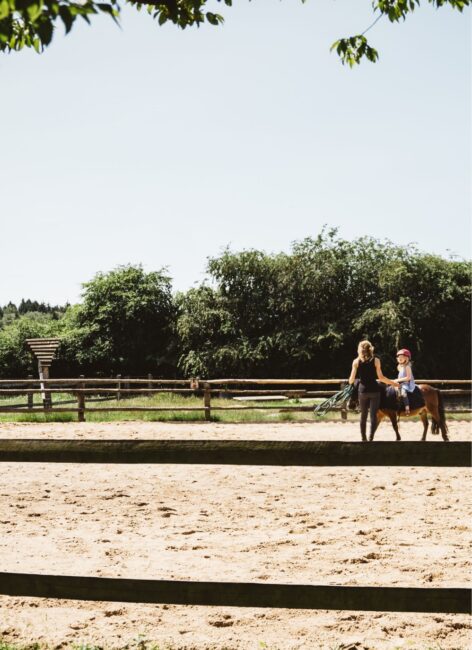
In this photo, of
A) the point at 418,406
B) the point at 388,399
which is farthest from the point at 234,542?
the point at 418,406

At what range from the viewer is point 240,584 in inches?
92.7

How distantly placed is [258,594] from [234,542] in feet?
10.3

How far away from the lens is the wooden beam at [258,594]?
2281 millimetres

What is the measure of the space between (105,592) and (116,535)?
3.34 m

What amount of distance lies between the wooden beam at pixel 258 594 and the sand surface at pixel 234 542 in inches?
23.6

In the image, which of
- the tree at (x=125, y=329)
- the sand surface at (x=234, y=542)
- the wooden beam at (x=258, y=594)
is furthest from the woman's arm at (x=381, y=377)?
the tree at (x=125, y=329)

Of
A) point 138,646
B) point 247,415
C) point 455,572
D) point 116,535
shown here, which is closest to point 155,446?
point 138,646

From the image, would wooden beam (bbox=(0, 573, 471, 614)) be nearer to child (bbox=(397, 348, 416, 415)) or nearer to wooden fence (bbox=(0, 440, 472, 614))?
wooden fence (bbox=(0, 440, 472, 614))

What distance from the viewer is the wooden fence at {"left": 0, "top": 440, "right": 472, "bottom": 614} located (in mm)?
2305

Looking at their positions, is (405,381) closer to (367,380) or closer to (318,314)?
(367,380)

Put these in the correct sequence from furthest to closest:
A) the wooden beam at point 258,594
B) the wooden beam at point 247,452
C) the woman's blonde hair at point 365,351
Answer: the woman's blonde hair at point 365,351 < the wooden beam at point 247,452 < the wooden beam at point 258,594

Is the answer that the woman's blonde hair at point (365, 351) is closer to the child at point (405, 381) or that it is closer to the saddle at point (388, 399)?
the saddle at point (388, 399)

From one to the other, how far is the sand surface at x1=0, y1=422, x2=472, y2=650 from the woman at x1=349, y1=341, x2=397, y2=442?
5.36ft

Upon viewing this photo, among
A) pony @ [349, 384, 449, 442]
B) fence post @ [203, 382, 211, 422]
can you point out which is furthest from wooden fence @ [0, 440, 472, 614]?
fence post @ [203, 382, 211, 422]
